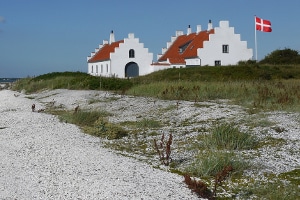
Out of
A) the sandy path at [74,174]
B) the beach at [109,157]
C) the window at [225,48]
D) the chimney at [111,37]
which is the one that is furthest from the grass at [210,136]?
the chimney at [111,37]

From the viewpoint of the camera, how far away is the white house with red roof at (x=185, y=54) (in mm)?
48156

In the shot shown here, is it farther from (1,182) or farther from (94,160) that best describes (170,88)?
(1,182)

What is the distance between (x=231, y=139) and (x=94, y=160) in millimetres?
2804

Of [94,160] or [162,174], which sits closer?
[162,174]

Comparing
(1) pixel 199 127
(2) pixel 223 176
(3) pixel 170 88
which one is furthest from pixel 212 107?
(2) pixel 223 176

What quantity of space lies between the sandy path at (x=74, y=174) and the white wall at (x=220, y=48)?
127 ft

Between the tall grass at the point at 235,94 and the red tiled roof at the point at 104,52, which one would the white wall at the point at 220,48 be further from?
the tall grass at the point at 235,94

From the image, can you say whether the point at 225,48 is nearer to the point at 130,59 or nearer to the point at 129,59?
the point at 130,59

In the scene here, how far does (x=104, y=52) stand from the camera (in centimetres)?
5653

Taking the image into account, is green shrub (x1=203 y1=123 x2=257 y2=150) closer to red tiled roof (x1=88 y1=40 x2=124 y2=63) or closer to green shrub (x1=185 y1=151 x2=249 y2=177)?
green shrub (x1=185 y1=151 x2=249 y2=177)

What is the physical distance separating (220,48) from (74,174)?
141ft

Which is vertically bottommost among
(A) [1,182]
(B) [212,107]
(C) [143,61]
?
(A) [1,182]

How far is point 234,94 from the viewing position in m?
18.2

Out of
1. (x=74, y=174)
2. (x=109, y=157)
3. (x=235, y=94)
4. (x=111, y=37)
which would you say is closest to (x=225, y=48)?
(x=111, y=37)
